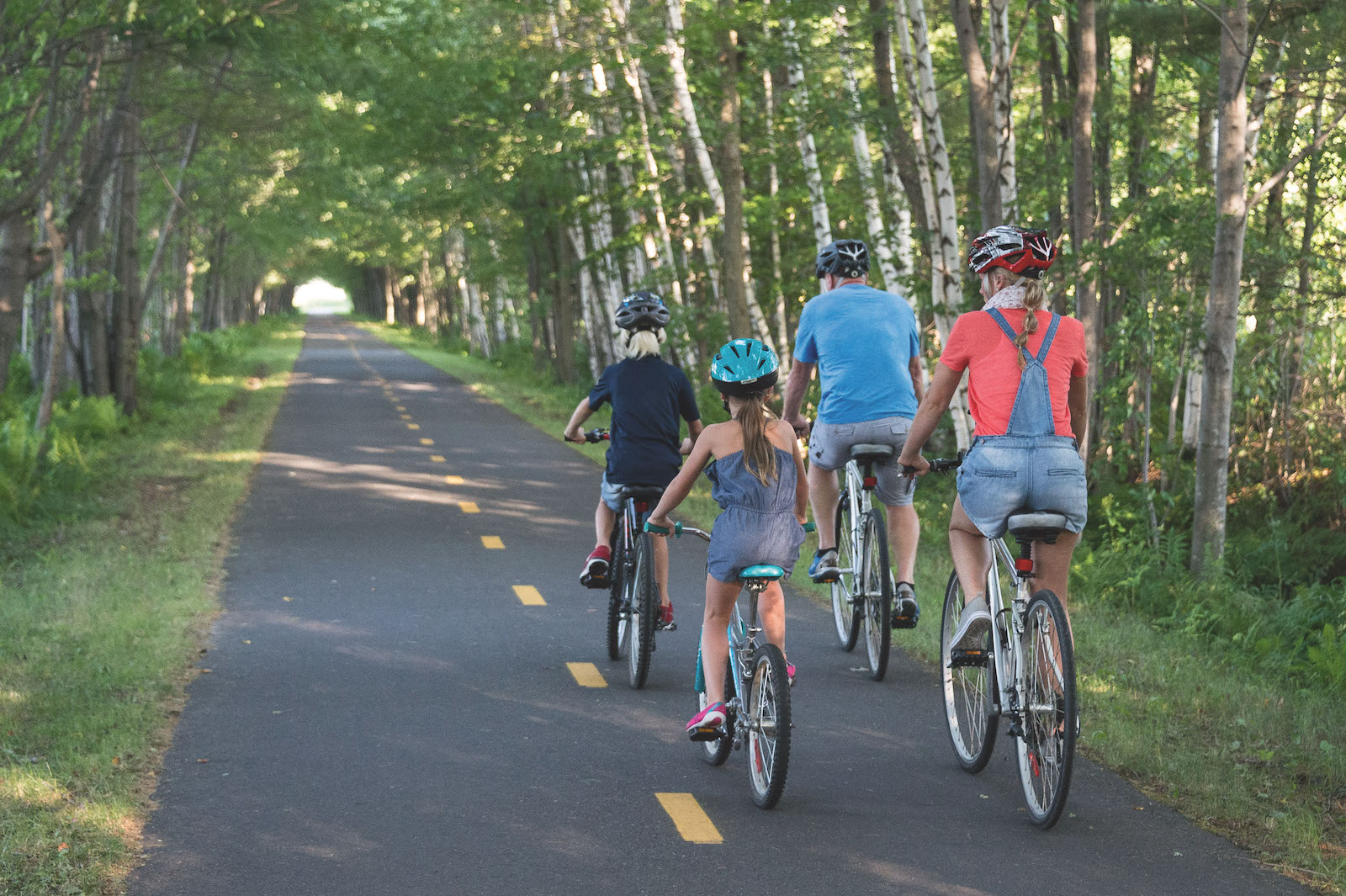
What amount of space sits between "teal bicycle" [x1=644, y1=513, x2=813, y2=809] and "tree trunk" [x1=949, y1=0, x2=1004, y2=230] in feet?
25.7

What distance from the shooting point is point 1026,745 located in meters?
5.63

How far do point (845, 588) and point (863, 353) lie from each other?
1.48 meters

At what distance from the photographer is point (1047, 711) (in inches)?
212

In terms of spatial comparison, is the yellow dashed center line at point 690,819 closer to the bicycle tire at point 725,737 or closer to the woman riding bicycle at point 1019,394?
the bicycle tire at point 725,737

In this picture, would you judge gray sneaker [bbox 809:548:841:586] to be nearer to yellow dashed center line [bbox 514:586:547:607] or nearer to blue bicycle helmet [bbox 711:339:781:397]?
blue bicycle helmet [bbox 711:339:781:397]

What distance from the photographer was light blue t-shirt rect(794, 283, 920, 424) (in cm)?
796

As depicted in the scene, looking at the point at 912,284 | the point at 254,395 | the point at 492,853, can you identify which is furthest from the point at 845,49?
the point at 254,395

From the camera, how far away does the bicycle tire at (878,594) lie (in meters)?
7.78

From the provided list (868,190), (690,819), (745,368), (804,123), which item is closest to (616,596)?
(690,819)

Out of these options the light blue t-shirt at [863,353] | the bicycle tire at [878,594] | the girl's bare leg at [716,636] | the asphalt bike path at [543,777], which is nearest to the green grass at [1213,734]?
the asphalt bike path at [543,777]

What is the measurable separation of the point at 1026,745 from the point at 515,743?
2399mm

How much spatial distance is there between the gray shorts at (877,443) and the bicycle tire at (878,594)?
0.49 ft

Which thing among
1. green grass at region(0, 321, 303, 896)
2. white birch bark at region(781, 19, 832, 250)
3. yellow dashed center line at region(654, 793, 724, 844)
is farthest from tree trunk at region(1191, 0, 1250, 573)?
green grass at region(0, 321, 303, 896)

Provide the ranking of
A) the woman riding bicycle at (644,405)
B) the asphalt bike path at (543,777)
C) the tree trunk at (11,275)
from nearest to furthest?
the asphalt bike path at (543,777), the woman riding bicycle at (644,405), the tree trunk at (11,275)
